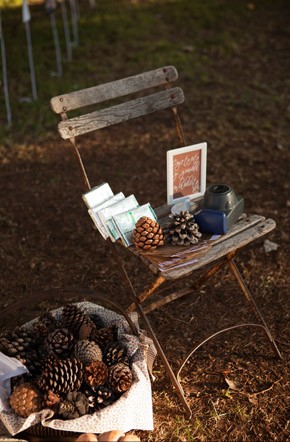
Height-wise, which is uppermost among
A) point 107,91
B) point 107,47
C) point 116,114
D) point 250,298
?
point 107,91

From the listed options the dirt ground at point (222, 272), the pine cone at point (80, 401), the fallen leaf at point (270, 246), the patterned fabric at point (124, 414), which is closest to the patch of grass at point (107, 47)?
the dirt ground at point (222, 272)

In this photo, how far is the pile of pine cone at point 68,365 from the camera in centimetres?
276

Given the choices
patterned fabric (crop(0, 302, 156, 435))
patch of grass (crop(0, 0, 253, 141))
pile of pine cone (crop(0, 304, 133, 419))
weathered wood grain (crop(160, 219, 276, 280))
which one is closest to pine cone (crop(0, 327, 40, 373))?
pile of pine cone (crop(0, 304, 133, 419))

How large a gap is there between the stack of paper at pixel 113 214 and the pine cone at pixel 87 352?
520 millimetres

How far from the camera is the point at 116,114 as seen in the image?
3340 millimetres

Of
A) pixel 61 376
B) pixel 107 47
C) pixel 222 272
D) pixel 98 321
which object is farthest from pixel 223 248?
pixel 107 47

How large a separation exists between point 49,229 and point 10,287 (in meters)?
0.76

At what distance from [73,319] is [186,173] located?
96cm

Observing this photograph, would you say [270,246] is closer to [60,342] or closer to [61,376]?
[60,342]

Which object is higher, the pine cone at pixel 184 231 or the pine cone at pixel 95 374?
the pine cone at pixel 184 231

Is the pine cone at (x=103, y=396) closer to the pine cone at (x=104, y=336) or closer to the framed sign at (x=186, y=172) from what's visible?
the pine cone at (x=104, y=336)

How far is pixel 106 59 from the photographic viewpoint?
26.4 ft

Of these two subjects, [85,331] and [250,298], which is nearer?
[85,331]

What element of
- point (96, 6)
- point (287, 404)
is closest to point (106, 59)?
point (96, 6)
